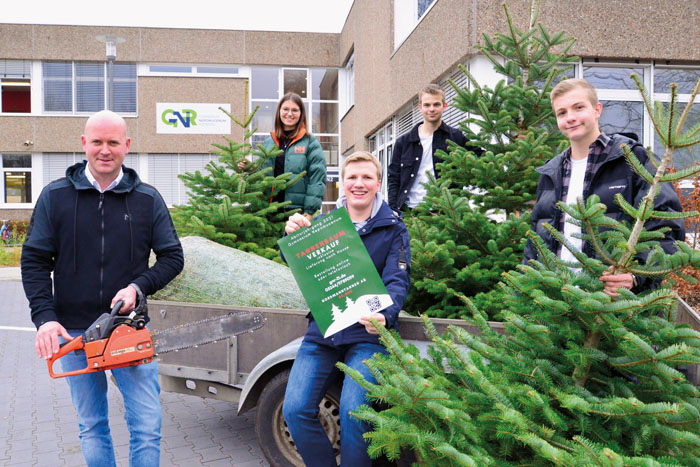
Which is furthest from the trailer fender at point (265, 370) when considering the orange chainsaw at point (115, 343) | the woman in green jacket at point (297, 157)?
the woman in green jacket at point (297, 157)

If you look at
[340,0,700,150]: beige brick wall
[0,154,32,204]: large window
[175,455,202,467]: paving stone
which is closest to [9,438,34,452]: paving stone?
[175,455,202,467]: paving stone

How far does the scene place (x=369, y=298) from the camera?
280 centimetres

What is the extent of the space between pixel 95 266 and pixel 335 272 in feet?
3.76

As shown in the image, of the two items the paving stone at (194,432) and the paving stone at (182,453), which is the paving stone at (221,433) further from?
the paving stone at (182,453)

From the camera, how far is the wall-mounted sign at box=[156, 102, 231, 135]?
2470cm

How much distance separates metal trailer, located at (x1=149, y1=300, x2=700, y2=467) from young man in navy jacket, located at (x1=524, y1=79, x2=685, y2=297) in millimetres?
852

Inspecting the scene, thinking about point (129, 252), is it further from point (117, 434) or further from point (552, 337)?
point (117, 434)

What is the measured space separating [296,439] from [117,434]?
2284 millimetres

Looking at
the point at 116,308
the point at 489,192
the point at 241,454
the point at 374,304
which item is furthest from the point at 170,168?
the point at 374,304

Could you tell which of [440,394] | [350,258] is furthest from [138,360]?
[440,394]

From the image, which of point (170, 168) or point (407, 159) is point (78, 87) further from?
point (407, 159)

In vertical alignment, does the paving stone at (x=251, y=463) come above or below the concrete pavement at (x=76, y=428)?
above

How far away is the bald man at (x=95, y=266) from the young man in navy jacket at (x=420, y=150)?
2.65 meters

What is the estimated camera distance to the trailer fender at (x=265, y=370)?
3.24 meters
